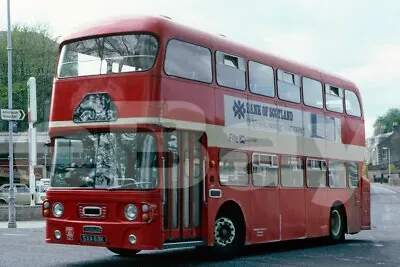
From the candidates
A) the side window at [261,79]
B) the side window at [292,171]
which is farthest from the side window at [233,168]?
the side window at [292,171]

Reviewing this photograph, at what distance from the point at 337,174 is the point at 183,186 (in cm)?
705

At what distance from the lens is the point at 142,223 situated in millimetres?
11164

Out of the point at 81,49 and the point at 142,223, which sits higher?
the point at 81,49

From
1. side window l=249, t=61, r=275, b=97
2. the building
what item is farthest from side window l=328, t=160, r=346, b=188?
the building

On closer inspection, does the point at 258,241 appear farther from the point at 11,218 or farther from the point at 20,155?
the point at 20,155

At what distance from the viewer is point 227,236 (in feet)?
43.7

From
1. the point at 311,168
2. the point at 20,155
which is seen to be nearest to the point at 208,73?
the point at 311,168

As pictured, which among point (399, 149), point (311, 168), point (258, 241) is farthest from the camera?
point (399, 149)

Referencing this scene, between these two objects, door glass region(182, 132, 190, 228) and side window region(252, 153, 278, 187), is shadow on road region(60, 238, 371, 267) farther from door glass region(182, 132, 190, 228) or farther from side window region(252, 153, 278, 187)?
side window region(252, 153, 278, 187)

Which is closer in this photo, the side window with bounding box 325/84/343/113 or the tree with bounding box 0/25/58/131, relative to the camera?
the side window with bounding box 325/84/343/113

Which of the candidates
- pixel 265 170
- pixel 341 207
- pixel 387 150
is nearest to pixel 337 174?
pixel 341 207

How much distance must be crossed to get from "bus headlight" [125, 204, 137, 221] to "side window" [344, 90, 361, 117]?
9004mm

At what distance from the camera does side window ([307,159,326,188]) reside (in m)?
16.5

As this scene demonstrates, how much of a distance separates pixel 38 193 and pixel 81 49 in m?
27.8
